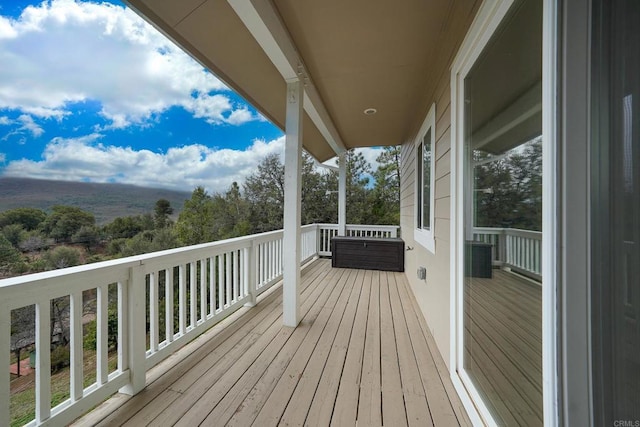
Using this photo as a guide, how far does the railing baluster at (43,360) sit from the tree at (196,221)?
44.6ft

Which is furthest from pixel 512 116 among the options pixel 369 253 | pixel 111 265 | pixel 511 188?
pixel 369 253

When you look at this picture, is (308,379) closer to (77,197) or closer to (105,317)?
(105,317)

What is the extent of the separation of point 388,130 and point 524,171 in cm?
403

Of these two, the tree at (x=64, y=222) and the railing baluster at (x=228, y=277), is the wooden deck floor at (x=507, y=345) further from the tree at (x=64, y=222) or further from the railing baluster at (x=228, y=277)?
the tree at (x=64, y=222)

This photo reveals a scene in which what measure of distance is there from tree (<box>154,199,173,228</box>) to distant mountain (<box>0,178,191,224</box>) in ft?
1.08

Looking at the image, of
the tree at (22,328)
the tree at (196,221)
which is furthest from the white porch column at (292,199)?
the tree at (196,221)

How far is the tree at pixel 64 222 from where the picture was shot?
5102 mm

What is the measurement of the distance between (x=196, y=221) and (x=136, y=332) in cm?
1450

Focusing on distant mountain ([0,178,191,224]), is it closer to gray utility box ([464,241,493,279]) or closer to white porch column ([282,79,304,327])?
white porch column ([282,79,304,327])

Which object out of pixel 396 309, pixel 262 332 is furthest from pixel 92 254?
pixel 396 309

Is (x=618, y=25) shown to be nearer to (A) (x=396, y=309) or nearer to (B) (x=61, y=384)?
(A) (x=396, y=309)

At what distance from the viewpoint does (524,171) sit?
38.6 inches

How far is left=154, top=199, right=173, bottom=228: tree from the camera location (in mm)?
12264

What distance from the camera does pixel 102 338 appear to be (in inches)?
60.3
